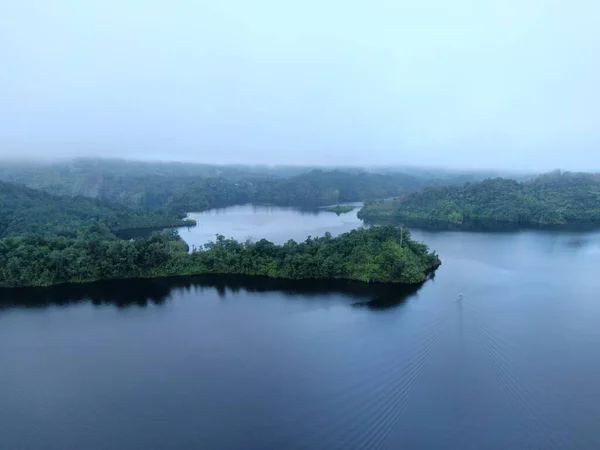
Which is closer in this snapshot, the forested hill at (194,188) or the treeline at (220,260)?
the treeline at (220,260)

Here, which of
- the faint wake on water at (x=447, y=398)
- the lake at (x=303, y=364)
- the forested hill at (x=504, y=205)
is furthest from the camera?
the forested hill at (x=504, y=205)

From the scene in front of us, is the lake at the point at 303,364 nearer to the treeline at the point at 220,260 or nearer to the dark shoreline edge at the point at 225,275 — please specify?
the dark shoreline edge at the point at 225,275

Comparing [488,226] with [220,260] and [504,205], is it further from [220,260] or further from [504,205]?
[220,260]

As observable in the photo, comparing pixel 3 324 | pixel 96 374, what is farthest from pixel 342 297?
pixel 3 324

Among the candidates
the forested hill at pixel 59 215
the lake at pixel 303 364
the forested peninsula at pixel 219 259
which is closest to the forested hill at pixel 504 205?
the lake at pixel 303 364

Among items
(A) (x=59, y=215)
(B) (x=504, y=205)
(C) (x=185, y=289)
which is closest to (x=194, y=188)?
(A) (x=59, y=215)

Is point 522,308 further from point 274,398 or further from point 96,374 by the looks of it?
point 96,374

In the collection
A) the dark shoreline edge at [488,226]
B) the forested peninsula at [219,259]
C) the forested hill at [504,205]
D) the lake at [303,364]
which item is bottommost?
the lake at [303,364]
